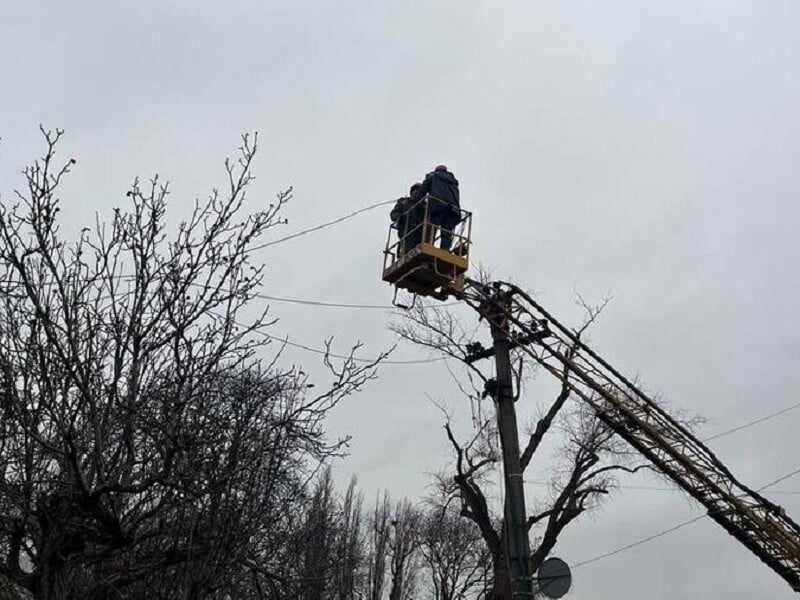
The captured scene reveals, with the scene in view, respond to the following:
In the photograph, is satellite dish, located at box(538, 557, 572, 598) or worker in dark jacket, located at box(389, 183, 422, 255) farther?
worker in dark jacket, located at box(389, 183, 422, 255)

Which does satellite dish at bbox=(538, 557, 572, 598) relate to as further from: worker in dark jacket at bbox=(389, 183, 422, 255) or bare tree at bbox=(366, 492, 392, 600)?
bare tree at bbox=(366, 492, 392, 600)

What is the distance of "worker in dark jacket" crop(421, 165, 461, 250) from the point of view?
1255 centimetres

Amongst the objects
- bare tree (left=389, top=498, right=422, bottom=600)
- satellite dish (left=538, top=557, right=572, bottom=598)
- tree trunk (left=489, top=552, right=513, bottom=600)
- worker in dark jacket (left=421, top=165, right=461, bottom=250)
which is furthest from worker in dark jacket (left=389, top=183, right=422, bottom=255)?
bare tree (left=389, top=498, right=422, bottom=600)

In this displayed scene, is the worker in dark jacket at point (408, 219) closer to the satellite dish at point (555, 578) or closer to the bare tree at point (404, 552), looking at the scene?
the satellite dish at point (555, 578)

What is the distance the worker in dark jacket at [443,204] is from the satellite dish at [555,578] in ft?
17.4

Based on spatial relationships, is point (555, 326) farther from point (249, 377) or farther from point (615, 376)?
point (249, 377)

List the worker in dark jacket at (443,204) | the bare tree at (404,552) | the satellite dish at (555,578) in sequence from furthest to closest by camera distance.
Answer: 1. the bare tree at (404,552)
2. the worker in dark jacket at (443,204)
3. the satellite dish at (555,578)

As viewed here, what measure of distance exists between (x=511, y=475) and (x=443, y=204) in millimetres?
4554

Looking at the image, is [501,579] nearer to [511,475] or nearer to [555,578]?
[511,475]

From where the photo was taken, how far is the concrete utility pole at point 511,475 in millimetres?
9828

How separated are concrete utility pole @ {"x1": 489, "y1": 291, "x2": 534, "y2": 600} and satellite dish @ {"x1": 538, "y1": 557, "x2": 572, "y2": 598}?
0.50 metres

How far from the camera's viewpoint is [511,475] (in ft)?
Answer: 34.0

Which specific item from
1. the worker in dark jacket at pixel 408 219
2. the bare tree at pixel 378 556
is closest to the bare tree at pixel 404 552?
the bare tree at pixel 378 556

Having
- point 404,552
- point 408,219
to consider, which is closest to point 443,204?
point 408,219
